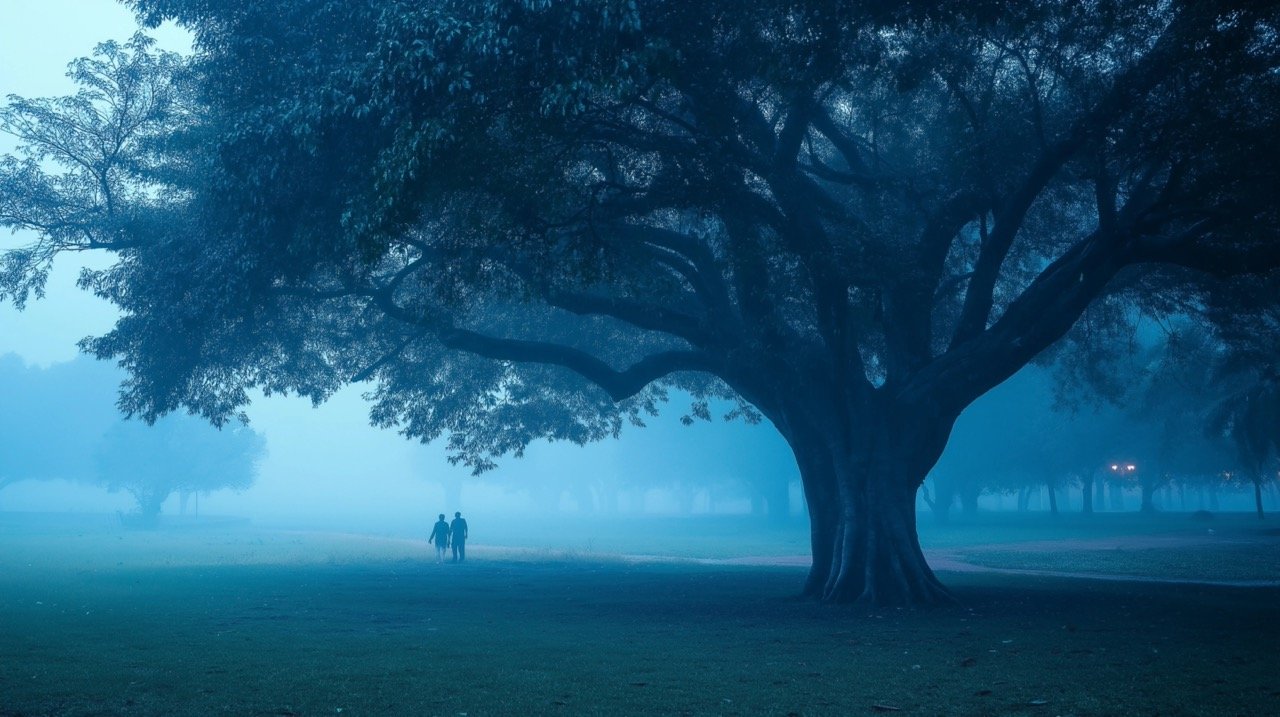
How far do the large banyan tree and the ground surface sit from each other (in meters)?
4.38

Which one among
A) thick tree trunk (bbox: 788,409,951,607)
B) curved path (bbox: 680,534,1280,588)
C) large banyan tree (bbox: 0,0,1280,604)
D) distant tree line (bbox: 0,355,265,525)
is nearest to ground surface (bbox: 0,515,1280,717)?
thick tree trunk (bbox: 788,409,951,607)

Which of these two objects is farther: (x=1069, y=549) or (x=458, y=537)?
(x=1069, y=549)

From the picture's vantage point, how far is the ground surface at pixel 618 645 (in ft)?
30.9

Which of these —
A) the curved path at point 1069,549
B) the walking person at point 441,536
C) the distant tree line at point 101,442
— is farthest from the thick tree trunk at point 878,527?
the distant tree line at point 101,442

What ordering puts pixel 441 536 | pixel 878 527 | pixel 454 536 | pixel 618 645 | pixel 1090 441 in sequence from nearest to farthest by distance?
pixel 618 645 < pixel 878 527 < pixel 454 536 < pixel 441 536 < pixel 1090 441

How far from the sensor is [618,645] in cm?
1394

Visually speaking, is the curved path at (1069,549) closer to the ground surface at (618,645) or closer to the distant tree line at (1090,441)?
the ground surface at (618,645)

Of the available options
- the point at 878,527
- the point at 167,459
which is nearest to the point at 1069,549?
the point at 878,527

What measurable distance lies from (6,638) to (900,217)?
18834mm

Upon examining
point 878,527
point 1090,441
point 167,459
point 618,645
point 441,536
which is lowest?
point 618,645

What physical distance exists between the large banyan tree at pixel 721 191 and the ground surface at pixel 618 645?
4380 millimetres

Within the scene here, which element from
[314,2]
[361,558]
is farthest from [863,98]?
[361,558]

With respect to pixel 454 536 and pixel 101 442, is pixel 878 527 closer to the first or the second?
pixel 454 536

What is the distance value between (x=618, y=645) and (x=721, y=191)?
7785 mm
